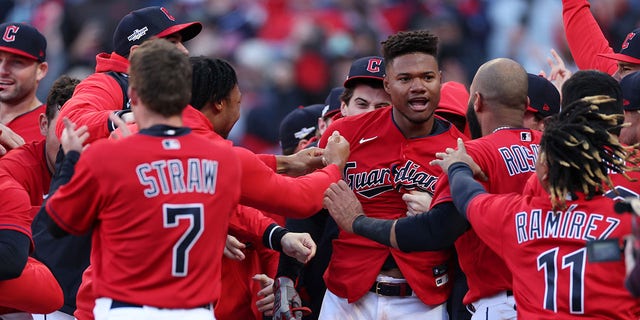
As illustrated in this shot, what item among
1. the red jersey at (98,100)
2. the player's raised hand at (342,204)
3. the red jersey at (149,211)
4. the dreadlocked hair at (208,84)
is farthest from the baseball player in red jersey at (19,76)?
the red jersey at (149,211)

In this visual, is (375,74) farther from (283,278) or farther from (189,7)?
(189,7)

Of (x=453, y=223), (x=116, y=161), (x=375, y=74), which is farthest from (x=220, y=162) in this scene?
(x=375, y=74)

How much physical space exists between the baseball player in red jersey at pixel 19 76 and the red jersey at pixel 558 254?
3.85 meters

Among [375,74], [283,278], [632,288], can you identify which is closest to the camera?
[632,288]

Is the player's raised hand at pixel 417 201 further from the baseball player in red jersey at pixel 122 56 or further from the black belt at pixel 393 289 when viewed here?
the baseball player in red jersey at pixel 122 56

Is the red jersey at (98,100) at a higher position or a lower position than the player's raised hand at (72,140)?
lower

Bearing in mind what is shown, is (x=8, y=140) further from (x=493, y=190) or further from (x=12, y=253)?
(x=493, y=190)

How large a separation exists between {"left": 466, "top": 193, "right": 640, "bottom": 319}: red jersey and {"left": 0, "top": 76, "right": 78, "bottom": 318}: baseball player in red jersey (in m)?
2.30

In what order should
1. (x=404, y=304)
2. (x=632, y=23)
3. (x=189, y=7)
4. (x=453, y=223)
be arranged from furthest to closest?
(x=189, y=7) < (x=632, y=23) < (x=404, y=304) < (x=453, y=223)

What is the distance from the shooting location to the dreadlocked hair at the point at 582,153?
4.30 meters

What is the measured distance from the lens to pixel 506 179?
16.8 ft

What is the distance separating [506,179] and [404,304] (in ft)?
3.10

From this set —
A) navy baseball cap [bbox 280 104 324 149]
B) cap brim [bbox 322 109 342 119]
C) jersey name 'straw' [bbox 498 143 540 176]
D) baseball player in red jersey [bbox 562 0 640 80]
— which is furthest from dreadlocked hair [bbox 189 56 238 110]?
baseball player in red jersey [bbox 562 0 640 80]

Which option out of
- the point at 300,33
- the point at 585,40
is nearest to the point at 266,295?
the point at 585,40
